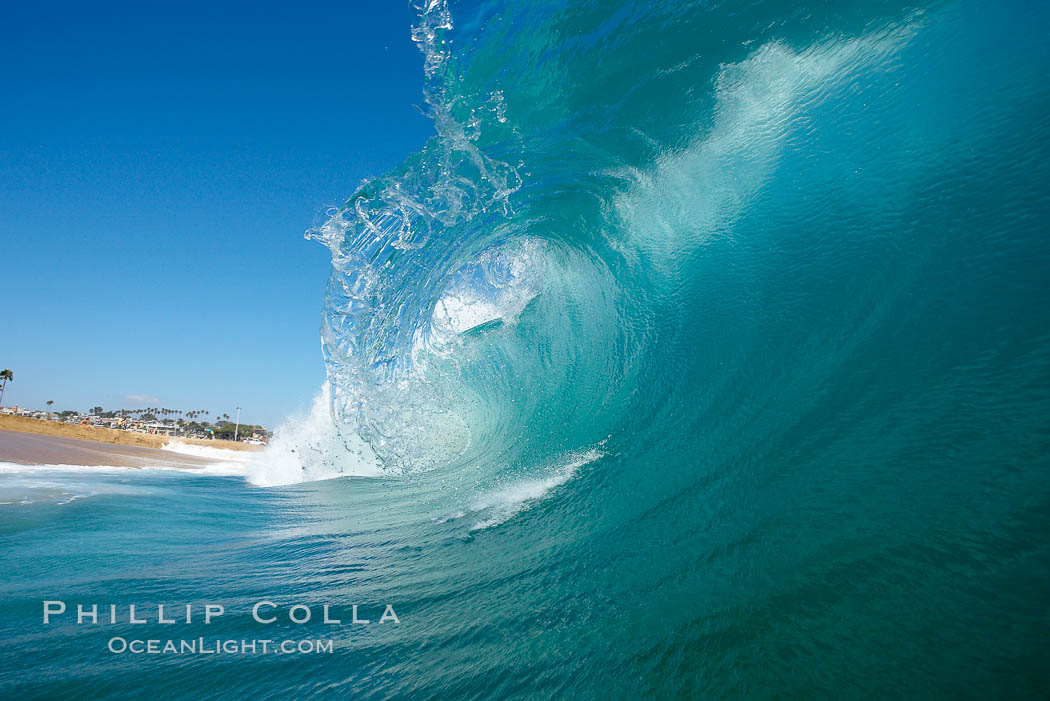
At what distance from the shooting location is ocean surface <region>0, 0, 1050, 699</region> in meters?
1.75

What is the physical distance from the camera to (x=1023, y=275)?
7.88 ft

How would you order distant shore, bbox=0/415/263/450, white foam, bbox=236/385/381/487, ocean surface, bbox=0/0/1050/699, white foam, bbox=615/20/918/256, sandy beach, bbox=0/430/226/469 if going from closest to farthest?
1. ocean surface, bbox=0/0/1050/699
2. white foam, bbox=615/20/918/256
3. white foam, bbox=236/385/381/487
4. sandy beach, bbox=0/430/226/469
5. distant shore, bbox=0/415/263/450

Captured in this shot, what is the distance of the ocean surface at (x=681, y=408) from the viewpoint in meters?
1.75

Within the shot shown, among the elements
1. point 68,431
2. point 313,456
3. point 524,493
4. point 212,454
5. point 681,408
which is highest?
point 68,431

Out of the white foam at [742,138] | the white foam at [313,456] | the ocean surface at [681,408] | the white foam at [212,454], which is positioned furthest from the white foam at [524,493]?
the white foam at [212,454]

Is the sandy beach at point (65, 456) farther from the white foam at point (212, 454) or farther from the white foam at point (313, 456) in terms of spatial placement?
the white foam at point (212, 454)

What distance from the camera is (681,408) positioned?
405 cm

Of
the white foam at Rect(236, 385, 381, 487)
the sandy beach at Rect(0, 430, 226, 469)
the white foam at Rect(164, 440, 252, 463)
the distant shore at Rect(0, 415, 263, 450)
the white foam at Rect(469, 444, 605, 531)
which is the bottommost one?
the white foam at Rect(469, 444, 605, 531)

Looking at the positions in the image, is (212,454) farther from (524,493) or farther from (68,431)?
(524,493)

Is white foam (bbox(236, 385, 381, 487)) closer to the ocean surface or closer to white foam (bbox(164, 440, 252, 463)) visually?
the ocean surface

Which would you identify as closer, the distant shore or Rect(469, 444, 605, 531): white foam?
Rect(469, 444, 605, 531): white foam

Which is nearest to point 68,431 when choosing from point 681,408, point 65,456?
point 65,456

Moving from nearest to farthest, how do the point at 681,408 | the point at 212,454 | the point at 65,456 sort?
1. the point at 681,408
2. the point at 65,456
3. the point at 212,454

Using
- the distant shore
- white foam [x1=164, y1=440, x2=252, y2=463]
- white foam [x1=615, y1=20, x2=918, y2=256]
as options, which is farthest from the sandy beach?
white foam [x1=615, y1=20, x2=918, y2=256]
